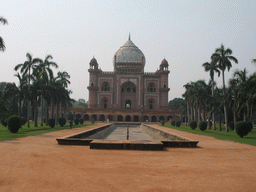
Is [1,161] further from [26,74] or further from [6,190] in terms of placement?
[26,74]

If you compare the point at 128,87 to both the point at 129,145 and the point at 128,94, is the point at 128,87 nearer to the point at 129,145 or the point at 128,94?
the point at 128,94

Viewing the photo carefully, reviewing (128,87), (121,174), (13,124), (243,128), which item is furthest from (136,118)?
(121,174)

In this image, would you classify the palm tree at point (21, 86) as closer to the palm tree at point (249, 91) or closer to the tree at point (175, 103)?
the palm tree at point (249, 91)

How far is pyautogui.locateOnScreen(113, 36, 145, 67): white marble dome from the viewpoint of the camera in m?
53.9

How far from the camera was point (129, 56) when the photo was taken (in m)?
54.3

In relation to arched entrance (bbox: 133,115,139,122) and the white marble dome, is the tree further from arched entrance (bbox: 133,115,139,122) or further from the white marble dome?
arched entrance (bbox: 133,115,139,122)

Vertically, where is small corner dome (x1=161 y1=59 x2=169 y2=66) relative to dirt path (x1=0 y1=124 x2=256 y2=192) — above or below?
above

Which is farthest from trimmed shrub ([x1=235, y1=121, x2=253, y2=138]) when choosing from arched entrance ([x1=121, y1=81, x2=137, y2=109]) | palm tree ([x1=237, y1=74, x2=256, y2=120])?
arched entrance ([x1=121, y1=81, x2=137, y2=109])

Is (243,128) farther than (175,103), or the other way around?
(175,103)

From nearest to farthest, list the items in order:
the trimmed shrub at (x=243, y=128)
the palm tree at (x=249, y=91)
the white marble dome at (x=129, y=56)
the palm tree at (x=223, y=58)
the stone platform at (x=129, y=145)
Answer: the stone platform at (x=129, y=145) < the trimmed shrub at (x=243, y=128) < the palm tree at (x=249, y=91) < the palm tree at (x=223, y=58) < the white marble dome at (x=129, y=56)

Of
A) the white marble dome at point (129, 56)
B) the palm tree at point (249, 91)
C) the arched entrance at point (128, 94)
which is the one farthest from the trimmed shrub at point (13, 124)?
the white marble dome at point (129, 56)

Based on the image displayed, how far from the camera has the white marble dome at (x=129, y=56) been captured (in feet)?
177

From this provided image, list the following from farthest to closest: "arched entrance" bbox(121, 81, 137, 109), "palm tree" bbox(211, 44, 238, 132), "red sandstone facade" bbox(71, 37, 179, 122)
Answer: "arched entrance" bbox(121, 81, 137, 109) → "red sandstone facade" bbox(71, 37, 179, 122) → "palm tree" bbox(211, 44, 238, 132)

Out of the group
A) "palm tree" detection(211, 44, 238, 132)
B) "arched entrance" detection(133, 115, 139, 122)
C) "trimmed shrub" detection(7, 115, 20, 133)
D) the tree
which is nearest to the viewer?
"trimmed shrub" detection(7, 115, 20, 133)
